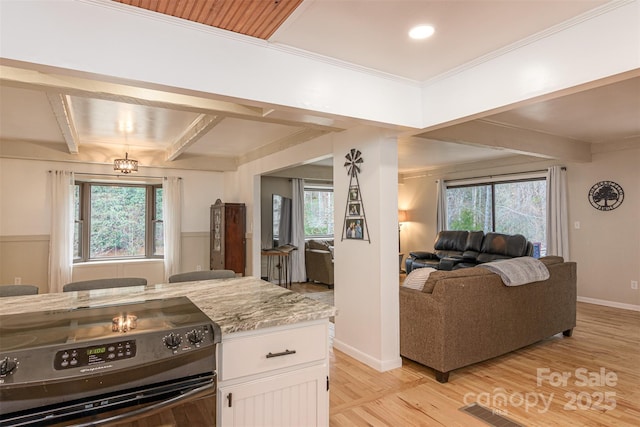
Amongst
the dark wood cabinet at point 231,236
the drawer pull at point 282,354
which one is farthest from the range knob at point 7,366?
the dark wood cabinet at point 231,236

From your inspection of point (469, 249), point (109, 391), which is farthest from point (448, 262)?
point (109, 391)

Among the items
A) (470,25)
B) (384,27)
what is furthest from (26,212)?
(470,25)

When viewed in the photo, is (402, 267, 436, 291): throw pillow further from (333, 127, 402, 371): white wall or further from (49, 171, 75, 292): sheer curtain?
(49, 171, 75, 292): sheer curtain

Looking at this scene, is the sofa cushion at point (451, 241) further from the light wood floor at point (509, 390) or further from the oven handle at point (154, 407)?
the oven handle at point (154, 407)

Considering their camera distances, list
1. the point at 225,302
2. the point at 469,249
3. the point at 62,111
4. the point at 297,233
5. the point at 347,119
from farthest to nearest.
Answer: the point at 297,233, the point at 469,249, the point at 62,111, the point at 347,119, the point at 225,302

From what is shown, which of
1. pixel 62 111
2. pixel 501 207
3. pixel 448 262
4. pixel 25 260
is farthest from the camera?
pixel 501 207

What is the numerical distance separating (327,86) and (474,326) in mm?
2278

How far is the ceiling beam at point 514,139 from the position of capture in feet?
12.6

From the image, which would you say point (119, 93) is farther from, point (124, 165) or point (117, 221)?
point (117, 221)

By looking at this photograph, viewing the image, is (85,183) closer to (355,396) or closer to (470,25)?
(355,396)

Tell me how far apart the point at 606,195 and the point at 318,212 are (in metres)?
5.14

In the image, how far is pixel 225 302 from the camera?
1.97 metres

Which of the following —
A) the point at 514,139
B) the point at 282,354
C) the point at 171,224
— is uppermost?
the point at 514,139

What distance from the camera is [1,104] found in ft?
12.2
